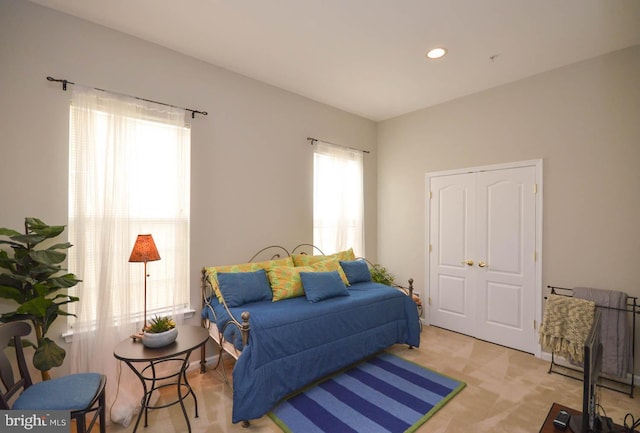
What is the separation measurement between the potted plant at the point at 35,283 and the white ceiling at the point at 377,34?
5.85ft

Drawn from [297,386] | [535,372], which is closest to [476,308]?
[535,372]

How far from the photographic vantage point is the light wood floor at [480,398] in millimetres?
2158

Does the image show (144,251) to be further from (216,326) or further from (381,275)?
(381,275)

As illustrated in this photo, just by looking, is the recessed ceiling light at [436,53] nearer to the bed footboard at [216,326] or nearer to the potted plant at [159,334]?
the bed footboard at [216,326]

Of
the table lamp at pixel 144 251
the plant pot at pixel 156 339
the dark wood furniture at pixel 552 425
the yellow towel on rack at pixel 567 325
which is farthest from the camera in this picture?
the yellow towel on rack at pixel 567 325

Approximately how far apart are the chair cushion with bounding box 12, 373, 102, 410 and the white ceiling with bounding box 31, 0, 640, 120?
8.64 feet

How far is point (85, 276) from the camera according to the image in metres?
2.32

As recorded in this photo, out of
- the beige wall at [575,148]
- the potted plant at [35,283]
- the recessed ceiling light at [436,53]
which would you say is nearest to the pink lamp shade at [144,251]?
the potted plant at [35,283]

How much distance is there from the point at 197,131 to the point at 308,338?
2276 mm

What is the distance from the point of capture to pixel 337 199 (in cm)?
428

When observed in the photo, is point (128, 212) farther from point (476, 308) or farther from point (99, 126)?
point (476, 308)

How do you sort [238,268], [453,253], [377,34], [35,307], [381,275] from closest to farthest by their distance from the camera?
[35,307], [377,34], [238,268], [453,253], [381,275]

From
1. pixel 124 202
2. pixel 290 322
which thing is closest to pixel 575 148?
pixel 290 322

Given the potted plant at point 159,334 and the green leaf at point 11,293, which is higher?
the green leaf at point 11,293
